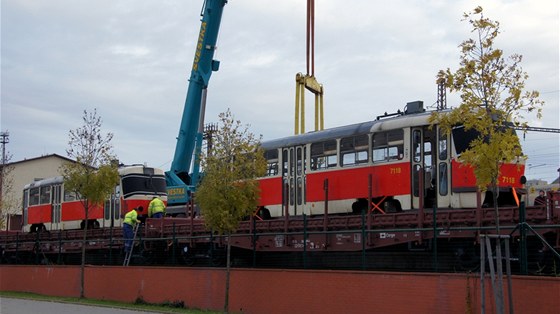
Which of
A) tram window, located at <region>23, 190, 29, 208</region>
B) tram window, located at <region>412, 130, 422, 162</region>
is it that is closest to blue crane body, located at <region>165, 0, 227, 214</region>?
tram window, located at <region>23, 190, 29, 208</region>

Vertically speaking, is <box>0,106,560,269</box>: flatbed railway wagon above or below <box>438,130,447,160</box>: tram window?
below

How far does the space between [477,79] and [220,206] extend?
852cm

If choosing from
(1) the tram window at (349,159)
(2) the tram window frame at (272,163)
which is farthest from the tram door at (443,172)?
(2) the tram window frame at (272,163)

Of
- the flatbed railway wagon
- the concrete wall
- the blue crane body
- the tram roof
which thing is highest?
the blue crane body

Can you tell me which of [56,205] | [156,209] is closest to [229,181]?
[156,209]

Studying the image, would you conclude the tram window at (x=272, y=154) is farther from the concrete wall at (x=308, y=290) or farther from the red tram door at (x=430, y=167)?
the red tram door at (x=430, y=167)

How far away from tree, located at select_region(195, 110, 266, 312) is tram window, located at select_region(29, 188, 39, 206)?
804 inches

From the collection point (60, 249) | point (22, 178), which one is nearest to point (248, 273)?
point (60, 249)

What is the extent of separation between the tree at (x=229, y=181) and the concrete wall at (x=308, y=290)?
0.90 meters

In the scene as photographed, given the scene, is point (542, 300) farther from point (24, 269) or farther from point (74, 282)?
point (24, 269)

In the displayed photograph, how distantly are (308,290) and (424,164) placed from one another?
Result: 173 inches

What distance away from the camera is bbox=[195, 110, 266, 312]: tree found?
18.7 meters

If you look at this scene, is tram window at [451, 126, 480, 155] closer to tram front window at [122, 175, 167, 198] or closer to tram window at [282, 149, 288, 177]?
tram window at [282, 149, 288, 177]

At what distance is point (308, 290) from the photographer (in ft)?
56.3
